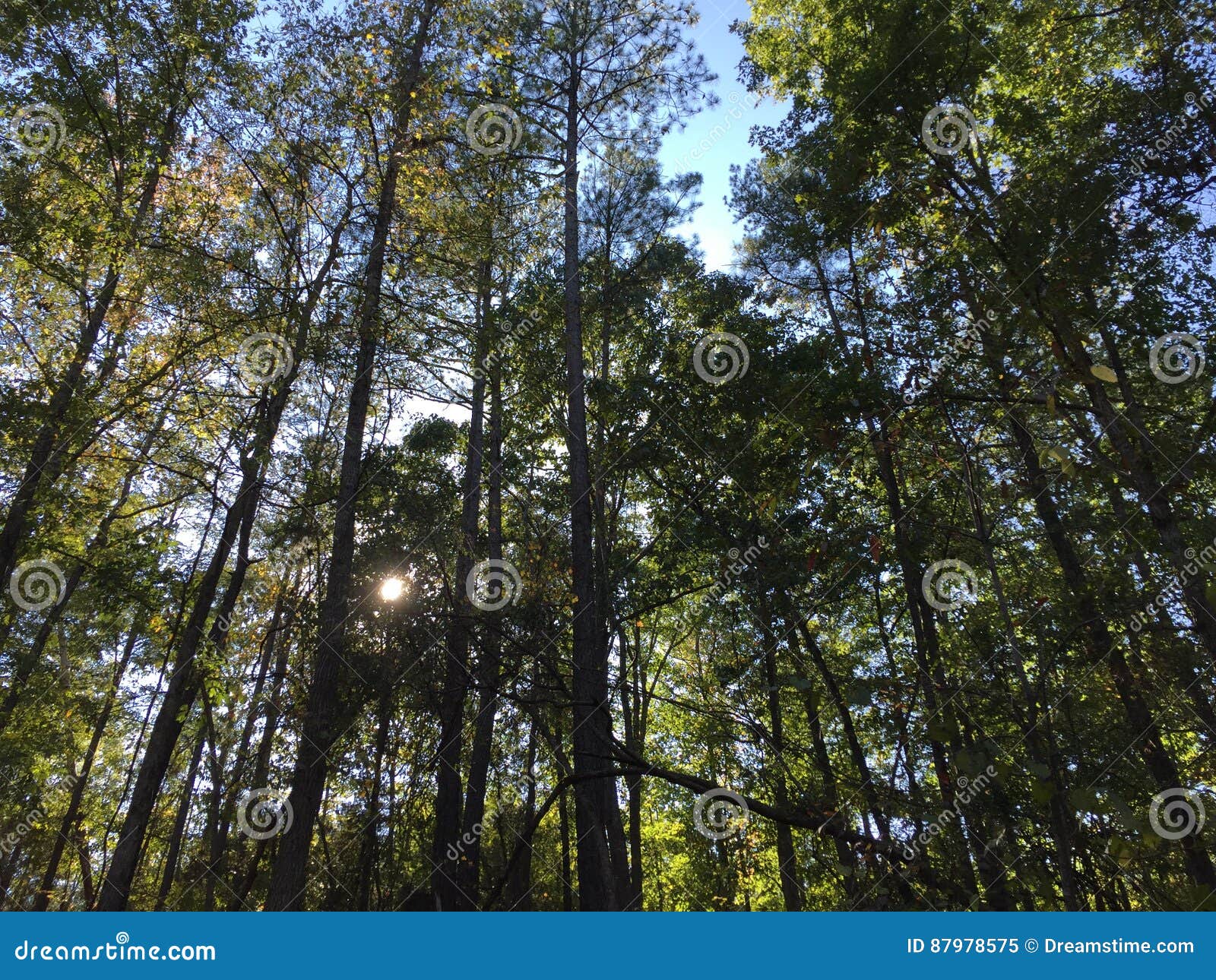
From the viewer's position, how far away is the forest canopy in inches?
227

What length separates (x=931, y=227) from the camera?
242 inches

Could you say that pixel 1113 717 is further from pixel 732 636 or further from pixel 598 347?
pixel 598 347

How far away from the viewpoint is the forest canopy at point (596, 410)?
5777 millimetres

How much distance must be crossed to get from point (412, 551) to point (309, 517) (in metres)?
1.90

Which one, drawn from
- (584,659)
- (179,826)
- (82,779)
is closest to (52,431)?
(584,659)

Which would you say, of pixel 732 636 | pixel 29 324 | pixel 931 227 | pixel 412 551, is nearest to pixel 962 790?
pixel 931 227

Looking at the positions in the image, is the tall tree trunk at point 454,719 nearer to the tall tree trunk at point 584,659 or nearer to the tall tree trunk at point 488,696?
the tall tree trunk at point 488,696

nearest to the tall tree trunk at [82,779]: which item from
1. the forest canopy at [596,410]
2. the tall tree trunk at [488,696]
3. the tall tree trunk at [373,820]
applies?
the forest canopy at [596,410]

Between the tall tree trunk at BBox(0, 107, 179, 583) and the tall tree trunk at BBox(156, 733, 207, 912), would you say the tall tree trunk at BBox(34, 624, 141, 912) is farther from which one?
the tall tree trunk at BBox(0, 107, 179, 583)

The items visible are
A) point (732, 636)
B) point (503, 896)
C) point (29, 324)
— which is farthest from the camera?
point (503, 896)

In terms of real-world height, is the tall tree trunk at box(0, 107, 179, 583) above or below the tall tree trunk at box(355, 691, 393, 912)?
above

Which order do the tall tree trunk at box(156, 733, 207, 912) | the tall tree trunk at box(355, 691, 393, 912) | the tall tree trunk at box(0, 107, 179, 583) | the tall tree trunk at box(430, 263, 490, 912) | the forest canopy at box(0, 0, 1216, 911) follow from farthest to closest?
the tall tree trunk at box(156, 733, 207, 912) → the tall tree trunk at box(355, 691, 393, 912) → the tall tree trunk at box(430, 263, 490, 912) → the tall tree trunk at box(0, 107, 179, 583) → the forest canopy at box(0, 0, 1216, 911)

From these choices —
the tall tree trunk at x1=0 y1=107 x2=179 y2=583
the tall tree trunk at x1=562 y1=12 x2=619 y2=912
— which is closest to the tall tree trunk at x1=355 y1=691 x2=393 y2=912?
the tall tree trunk at x1=562 y1=12 x2=619 y2=912

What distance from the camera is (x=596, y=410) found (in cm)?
1055
